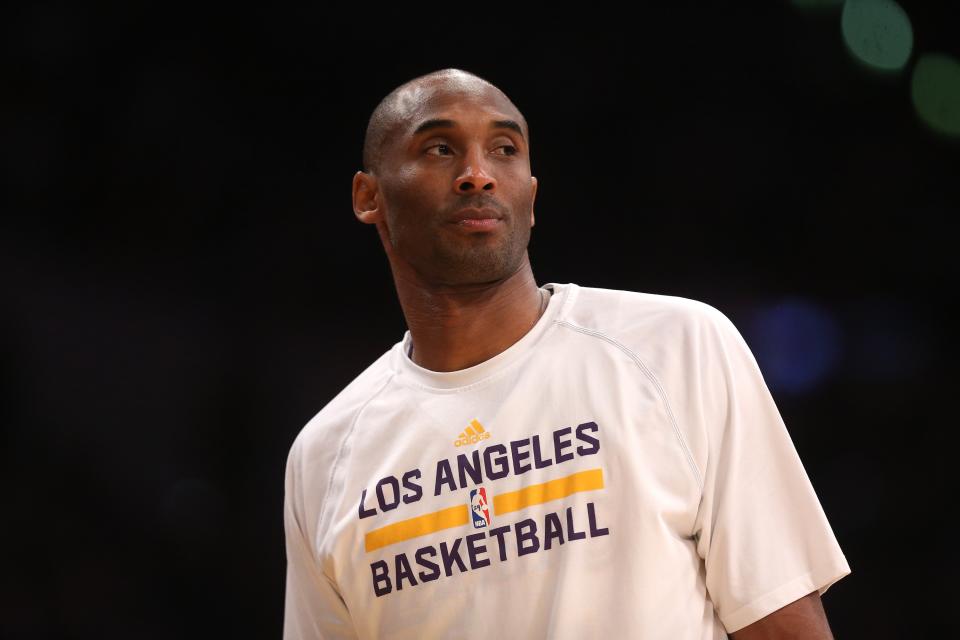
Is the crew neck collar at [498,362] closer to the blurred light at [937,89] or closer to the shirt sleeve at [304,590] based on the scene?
the shirt sleeve at [304,590]

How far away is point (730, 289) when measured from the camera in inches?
93.4

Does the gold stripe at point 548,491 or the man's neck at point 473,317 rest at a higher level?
the man's neck at point 473,317

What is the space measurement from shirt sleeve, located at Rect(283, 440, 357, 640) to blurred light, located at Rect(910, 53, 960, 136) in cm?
152

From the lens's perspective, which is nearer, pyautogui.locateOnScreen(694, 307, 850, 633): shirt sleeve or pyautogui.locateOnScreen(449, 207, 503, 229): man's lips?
pyautogui.locateOnScreen(694, 307, 850, 633): shirt sleeve

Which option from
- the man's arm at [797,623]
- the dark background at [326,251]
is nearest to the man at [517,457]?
the man's arm at [797,623]

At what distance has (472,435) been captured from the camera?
1.36 meters

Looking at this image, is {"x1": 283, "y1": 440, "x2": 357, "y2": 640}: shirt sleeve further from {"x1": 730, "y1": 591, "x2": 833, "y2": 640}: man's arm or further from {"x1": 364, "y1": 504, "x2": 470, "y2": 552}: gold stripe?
{"x1": 730, "y1": 591, "x2": 833, "y2": 640}: man's arm

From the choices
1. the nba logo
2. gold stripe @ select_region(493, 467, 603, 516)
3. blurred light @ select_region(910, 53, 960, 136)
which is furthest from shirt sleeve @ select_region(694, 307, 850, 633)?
blurred light @ select_region(910, 53, 960, 136)

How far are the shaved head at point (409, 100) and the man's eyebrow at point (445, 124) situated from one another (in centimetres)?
3

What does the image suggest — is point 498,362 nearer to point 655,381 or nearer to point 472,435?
point 472,435

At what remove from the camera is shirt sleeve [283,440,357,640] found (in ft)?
4.86

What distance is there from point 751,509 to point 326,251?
5.18 ft

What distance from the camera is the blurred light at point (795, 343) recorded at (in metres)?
2.29

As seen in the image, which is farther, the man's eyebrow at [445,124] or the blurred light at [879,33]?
the blurred light at [879,33]
